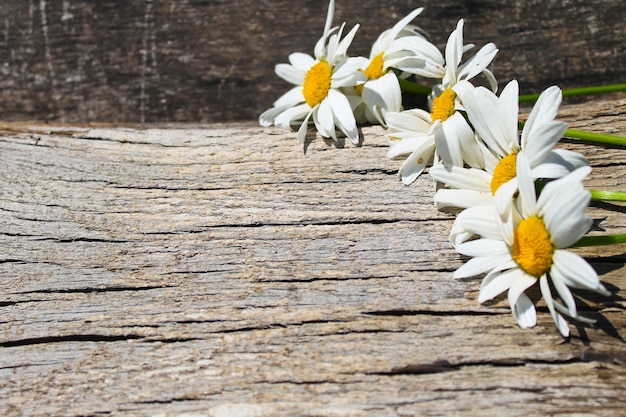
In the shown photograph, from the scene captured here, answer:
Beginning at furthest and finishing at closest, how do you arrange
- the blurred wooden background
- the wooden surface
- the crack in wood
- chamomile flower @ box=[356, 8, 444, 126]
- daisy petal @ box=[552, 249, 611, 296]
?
1. the blurred wooden background
2. chamomile flower @ box=[356, 8, 444, 126]
3. the crack in wood
4. the wooden surface
5. daisy petal @ box=[552, 249, 611, 296]

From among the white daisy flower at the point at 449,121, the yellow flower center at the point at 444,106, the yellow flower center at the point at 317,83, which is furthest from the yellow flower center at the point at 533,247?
the yellow flower center at the point at 317,83

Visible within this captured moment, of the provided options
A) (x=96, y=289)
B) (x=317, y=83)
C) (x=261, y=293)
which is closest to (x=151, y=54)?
(x=317, y=83)

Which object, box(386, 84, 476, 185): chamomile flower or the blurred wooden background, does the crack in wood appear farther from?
the blurred wooden background

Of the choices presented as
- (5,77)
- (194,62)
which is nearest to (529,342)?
(194,62)

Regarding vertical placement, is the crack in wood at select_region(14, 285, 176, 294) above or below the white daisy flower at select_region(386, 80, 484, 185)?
below

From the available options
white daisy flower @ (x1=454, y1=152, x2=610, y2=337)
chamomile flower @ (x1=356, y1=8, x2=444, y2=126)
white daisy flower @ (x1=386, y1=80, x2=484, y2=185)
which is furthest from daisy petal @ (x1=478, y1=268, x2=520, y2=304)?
chamomile flower @ (x1=356, y1=8, x2=444, y2=126)

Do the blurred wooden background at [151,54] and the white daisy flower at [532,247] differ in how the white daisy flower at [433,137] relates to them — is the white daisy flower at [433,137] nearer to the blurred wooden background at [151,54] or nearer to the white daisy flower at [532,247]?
the white daisy flower at [532,247]

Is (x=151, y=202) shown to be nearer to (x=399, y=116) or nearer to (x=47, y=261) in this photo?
(x=47, y=261)
